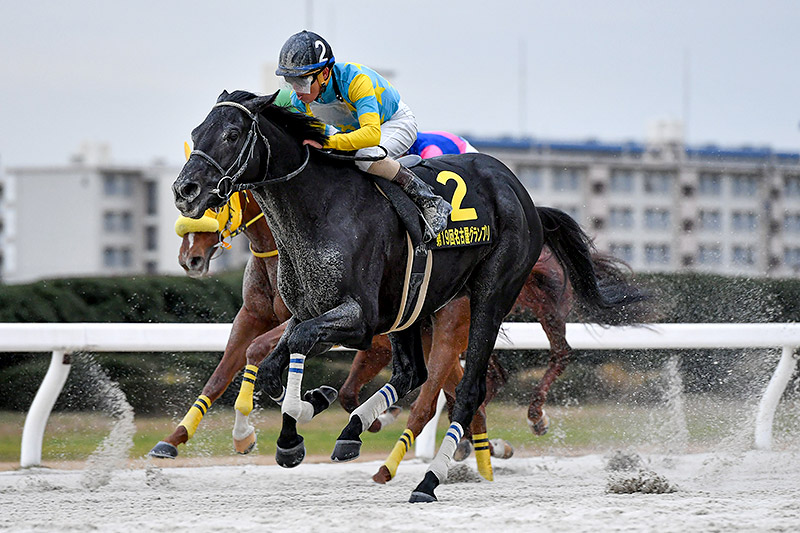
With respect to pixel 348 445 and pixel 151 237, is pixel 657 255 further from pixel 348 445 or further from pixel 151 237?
pixel 348 445

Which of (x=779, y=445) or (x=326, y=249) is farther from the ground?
(x=326, y=249)

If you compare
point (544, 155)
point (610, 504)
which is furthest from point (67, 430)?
point (544, 155)

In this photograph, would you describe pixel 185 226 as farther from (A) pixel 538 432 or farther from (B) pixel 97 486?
(A) pixel 538 432

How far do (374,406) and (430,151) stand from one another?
4.82ft

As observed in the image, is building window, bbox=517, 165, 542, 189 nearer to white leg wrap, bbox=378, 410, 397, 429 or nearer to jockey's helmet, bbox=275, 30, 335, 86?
white leg wrap, bbox=378, 410, 397, 429

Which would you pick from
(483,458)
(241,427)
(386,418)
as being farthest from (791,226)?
(241,427)

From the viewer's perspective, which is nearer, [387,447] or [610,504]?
[610,504]

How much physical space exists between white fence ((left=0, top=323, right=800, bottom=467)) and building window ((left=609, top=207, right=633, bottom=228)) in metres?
42.5

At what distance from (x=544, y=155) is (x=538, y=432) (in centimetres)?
4520

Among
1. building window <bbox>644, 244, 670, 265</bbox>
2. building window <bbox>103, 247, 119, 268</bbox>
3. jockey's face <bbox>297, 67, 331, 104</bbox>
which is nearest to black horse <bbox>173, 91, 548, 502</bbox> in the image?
jockey's face <bbox>297, 67, 331, 104</bbox>

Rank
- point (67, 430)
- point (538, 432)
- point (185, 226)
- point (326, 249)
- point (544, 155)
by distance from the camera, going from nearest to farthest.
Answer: point (326, 249)
point (185, 226)
point (538, 432)
point (67, 430)
point (544, 155)

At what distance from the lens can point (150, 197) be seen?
2183 inches

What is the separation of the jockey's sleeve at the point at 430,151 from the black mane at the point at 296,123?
1.21m

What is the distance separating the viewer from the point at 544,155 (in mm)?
50500
